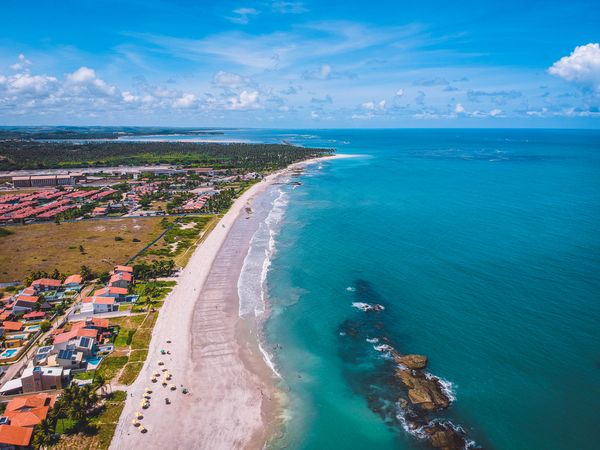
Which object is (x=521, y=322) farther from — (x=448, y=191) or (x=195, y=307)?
(x=448, y=191)

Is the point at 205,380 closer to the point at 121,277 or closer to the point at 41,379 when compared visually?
the point at 41,379

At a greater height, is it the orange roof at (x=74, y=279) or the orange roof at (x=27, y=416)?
the orange roof at (x=74, y=279)

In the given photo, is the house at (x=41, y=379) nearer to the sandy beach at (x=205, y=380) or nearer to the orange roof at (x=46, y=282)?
the sandy beach at (x=205, y=380)

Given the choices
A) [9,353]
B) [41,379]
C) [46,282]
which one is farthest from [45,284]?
[41,379]

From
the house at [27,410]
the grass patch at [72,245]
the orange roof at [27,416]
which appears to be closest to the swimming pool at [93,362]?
the house at [27,410]

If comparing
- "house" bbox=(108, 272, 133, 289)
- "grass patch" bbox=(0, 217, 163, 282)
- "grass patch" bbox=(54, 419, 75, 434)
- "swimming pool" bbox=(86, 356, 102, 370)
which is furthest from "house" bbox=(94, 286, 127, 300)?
"grass patch" bbox=(54, 419, 75, 434)
